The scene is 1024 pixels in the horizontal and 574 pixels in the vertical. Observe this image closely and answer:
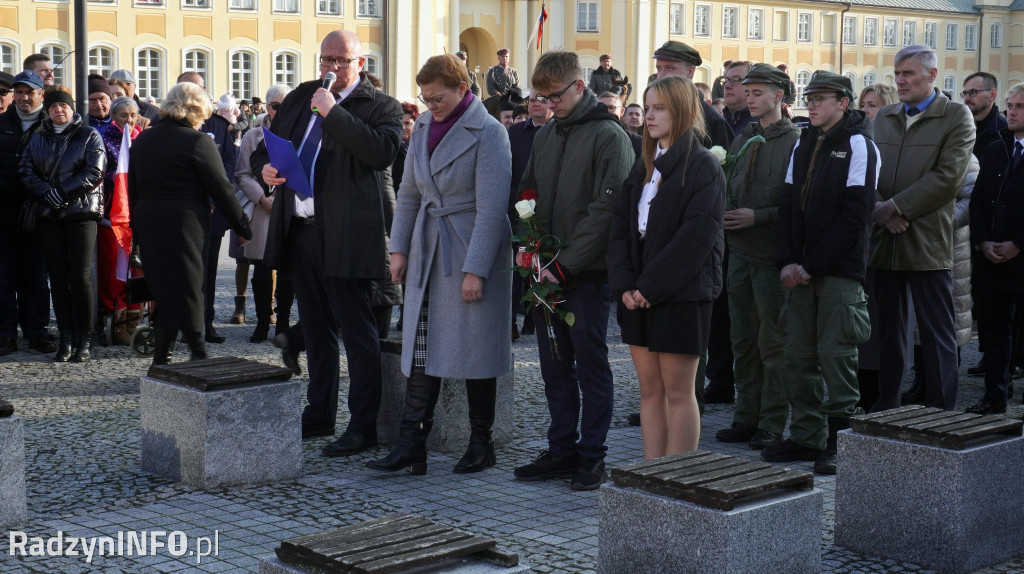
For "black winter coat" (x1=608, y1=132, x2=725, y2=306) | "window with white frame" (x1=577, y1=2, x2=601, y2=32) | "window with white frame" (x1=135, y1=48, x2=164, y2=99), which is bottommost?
"black winter coat" (x1=608, y1=132, x2=725, y2=306)

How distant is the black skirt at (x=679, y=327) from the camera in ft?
Result: 19.5

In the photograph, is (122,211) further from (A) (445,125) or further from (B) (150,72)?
(B) (150,72)

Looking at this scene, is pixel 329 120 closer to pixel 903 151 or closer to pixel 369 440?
pixel 369 440

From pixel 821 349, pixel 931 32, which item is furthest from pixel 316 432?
pixel 931 32

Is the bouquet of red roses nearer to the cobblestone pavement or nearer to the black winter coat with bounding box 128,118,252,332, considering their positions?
the cobblestone pavement

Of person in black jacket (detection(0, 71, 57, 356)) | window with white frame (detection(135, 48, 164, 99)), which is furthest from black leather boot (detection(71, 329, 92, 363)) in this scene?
window with white frame (detection(135, 48, 164, 99))

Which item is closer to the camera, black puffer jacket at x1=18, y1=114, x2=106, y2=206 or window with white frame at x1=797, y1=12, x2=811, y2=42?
black puffer jacket at x1=18, y1=114, x2=106, y2=206

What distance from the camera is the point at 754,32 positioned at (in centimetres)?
7144

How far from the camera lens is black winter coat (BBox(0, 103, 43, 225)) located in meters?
10.5

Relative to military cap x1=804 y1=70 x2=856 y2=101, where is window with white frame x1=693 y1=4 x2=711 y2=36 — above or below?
above

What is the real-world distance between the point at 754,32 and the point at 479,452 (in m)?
67.7

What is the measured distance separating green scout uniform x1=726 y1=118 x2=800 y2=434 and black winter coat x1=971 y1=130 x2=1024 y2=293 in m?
2.15

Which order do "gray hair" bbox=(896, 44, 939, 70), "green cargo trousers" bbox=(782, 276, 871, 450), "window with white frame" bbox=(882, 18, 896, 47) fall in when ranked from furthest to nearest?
1. "window with white frame" bbox=(882, 18, 896, 47)
2. "gray hair" bbox=(896, 44, 939, 70)
3. "green cargo trousers" bbox=(782, 276, 871, 450)

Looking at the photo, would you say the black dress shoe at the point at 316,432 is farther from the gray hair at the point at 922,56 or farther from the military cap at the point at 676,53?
the gray hair at the point at 922,56
